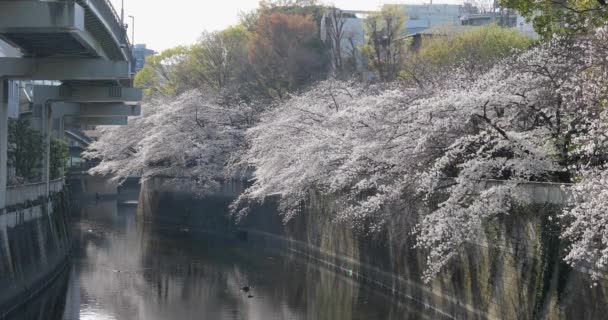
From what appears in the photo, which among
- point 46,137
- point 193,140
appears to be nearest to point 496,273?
point 46,137

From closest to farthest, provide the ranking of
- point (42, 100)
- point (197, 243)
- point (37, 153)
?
1. point (37, 153)
2. point (42, 100)
3. point (197, 243)

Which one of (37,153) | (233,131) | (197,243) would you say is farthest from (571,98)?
(233,131)

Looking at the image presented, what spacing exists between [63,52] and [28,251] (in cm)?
601

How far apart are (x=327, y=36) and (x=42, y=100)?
25347 millimetres

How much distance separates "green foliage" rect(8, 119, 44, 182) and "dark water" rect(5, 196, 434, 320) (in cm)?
414

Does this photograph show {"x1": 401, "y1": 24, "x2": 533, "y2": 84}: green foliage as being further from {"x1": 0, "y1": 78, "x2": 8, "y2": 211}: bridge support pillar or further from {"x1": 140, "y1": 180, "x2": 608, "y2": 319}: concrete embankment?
{"x1": 0, "y1": 78, "x2": 8, "y2": 211}: bridge support pillar

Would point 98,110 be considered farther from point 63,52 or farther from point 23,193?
point 63,52

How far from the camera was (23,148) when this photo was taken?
113 feet

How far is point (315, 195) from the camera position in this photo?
123 feet

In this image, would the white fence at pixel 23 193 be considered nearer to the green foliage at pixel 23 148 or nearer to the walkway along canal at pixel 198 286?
the green foliage at pixel 23 148

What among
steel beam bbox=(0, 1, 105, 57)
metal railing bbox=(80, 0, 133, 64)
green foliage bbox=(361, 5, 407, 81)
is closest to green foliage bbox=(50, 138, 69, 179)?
metal railing bbox=(80, 0, 133, 64)

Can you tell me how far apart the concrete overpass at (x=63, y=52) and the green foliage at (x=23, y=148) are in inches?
37.7

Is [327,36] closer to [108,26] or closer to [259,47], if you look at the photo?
[259,47]

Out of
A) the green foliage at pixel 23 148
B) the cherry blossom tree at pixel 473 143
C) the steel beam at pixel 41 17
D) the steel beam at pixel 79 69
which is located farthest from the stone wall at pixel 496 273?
the green foliage at pixel 23 148
